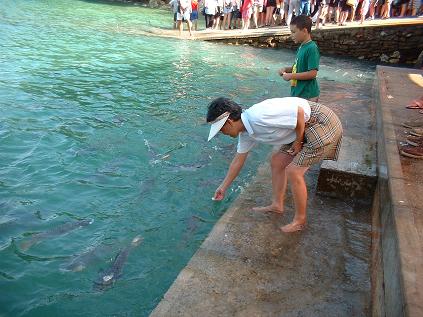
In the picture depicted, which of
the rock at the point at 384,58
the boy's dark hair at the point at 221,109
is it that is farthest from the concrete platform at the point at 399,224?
the rock at the point at 384,58

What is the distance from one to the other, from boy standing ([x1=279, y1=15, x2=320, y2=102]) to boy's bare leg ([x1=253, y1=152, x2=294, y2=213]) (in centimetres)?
165

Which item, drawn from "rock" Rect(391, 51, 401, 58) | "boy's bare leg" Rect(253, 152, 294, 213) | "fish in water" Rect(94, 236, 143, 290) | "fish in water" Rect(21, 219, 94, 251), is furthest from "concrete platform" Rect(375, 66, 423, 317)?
"rock" Rect(391, 51, 401, 58)

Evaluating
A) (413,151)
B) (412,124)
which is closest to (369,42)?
(412,124)

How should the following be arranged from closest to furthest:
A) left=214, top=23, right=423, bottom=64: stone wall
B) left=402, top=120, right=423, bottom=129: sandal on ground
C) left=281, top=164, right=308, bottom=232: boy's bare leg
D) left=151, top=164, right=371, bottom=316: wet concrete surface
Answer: left=151, top=164, right=371, bottom=316: wet concrete surface, left=281, top=164, right=308, bottom=232: boy's bare leg, left=402, top=120, right=423, bottom=129: sandal on ground, left=214, top=23, right=423, bottom=64: stone wall

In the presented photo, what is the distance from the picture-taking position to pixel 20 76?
11438 mm

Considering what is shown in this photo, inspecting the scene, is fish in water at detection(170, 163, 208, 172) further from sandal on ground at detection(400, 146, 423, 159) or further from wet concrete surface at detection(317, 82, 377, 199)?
sandal on ground at detection(400, 146, 423, 159)

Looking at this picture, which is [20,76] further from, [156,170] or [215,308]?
[215,308]

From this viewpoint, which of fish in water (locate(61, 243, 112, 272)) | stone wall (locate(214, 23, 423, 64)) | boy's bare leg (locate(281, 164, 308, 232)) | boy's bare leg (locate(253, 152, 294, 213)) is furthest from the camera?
stone wall (locate(214, 23, 423, 64))

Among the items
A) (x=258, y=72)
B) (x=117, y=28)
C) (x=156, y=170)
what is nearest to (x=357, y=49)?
(x=258, y=72)

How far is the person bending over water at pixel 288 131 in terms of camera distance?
3971 mm

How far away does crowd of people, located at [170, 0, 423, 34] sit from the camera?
66.6 feet

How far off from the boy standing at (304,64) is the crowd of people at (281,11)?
14608 mm

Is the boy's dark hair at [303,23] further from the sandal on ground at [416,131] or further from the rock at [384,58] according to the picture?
the rock at [384,58]

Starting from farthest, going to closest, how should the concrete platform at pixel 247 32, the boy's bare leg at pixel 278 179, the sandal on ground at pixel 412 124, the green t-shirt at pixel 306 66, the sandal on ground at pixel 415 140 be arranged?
the concrete platform at pixel 247 32, the sandal on ground at pixel 412 124, the green t-shirt at pixel 306 66, the sandal on ground at pixel 415 140, the boy's bare leg at pixel 278 179
